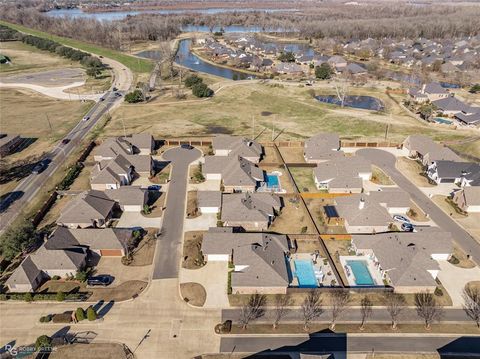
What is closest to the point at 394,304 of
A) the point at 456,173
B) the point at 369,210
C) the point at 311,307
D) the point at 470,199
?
the point at 311,307

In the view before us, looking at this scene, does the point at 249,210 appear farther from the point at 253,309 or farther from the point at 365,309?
the point at 365,309

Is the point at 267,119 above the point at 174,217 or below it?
above

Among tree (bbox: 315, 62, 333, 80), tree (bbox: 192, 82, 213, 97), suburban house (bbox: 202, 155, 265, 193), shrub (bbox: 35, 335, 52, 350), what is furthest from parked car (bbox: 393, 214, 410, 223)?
tree (bbox: 315, 62, 333, 80)

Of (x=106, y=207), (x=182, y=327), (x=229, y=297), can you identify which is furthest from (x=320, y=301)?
(x=106, y=207)

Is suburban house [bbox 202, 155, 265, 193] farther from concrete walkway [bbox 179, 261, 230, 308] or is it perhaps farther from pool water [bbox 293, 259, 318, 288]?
pool water [bbox 293, 259, 318, 288]

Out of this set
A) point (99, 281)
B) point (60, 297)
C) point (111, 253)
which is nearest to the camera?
point (60, 297)

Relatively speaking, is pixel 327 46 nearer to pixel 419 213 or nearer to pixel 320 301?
pixel 419 213

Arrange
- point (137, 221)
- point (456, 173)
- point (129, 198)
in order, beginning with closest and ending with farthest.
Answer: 1. point (137, 221)
2. point (129, 198)
3. point (456, 173)
